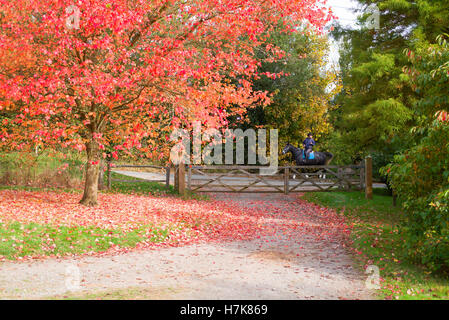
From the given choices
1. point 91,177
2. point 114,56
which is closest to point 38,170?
point 91,177

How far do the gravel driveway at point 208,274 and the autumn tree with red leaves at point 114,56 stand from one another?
3.61 meters

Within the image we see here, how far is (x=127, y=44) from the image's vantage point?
43.1ft

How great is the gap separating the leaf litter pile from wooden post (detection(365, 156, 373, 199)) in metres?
2.70

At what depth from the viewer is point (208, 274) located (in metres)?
8.10

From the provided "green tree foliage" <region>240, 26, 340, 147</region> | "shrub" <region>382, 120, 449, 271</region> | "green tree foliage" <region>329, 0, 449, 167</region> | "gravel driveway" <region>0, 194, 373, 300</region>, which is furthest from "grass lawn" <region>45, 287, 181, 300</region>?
"green tree foliage" <region>240, 26, 340, 147</region>

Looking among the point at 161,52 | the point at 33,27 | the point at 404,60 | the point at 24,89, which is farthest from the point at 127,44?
the point at 404,60

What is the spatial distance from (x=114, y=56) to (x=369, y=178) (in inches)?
497

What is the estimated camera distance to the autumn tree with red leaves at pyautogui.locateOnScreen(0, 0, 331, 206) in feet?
36.7

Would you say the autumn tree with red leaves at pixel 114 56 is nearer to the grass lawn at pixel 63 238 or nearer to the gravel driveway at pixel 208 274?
the grass lawn at pixel 63 238

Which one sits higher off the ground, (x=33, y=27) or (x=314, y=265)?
(x=33, y=27)

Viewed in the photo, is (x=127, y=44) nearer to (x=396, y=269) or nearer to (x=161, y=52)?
(x=161, y=52)

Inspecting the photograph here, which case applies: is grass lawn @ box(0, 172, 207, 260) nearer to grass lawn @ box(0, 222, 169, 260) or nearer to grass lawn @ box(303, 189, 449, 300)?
grass lawn @ box(0, 222, 169, 260)

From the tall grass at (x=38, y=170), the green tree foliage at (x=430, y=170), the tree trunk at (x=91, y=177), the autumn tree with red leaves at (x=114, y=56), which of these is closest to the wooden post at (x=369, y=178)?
the autumn tree with red leaves at (x=114, y=56)

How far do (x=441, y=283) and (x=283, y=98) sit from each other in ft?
76.6
